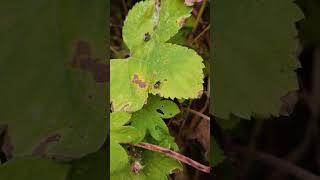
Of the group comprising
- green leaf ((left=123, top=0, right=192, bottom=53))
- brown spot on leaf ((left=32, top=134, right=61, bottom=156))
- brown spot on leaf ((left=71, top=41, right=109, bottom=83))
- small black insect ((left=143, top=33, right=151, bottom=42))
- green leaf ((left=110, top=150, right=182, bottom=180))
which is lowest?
green leaf ((left=110, top=150, right=182, bottom=180))

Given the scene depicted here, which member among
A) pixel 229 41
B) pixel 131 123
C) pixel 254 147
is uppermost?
pixel 229 41

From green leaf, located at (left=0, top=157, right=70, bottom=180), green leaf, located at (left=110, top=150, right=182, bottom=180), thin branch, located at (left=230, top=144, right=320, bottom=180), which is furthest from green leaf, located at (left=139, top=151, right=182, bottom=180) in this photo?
thin branch, located at (left=230, top=144, right=320, bottom=180)

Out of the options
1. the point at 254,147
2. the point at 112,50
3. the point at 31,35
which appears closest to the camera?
the point at 31,35

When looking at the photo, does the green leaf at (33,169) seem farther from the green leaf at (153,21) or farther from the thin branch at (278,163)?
the thin branch at (278,163)

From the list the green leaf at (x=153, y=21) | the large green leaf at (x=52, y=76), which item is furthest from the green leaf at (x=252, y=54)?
the large green leaf at (x=52, y=76)

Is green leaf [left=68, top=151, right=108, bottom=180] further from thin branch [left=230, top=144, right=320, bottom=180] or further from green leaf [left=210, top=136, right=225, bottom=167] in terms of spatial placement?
thin branch [left=230, top=144, right=320, bottom=180]

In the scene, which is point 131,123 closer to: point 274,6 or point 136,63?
point 136,63

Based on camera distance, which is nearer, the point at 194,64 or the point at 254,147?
the point at 194,64

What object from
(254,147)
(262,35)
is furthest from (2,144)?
(254,147)
